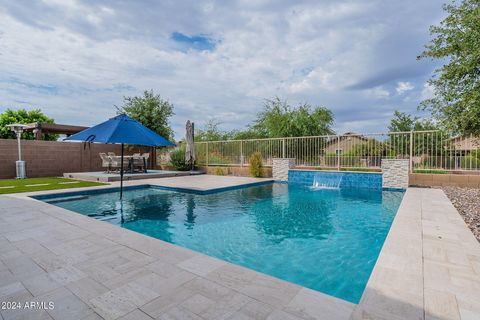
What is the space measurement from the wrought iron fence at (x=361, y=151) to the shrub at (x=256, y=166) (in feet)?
1.77

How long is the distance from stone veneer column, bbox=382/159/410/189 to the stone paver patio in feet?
19.0

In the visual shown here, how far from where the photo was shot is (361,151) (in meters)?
10.4

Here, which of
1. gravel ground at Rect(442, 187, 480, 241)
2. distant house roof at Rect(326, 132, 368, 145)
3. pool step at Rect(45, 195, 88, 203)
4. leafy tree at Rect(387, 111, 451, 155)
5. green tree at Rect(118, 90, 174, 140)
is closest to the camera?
gravel ground at Rect(442, 187, 480, 241)

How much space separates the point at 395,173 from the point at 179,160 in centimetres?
1072

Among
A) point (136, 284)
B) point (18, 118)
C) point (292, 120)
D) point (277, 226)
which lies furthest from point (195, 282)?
point (18, 118)

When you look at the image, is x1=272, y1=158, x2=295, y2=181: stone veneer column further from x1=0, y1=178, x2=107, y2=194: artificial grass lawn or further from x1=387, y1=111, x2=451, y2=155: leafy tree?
x1=0, y1=178, x2=107, y2=194: artificial grass lawn

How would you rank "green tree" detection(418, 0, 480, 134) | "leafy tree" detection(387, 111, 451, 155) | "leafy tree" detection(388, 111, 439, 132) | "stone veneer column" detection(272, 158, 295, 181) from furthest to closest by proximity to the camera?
"leafy tree" detection(388, 111, 439, 132), "stone veneer column" detection(272, 158, 295, 181), "leafy tree" detection(387, 111, 451, 155), "green tree" detection(418, 0, 480, 134)

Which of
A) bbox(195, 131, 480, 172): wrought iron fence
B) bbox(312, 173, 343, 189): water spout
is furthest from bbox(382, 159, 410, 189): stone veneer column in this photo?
bbox(312, 173, 343, 189): water spout

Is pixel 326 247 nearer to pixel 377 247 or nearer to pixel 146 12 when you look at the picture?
pixel 377 247

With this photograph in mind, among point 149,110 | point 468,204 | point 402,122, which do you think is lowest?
point 468,204

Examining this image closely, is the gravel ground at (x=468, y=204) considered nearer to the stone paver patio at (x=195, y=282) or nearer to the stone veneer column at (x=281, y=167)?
the stone paver patio at (x=195, y=282)

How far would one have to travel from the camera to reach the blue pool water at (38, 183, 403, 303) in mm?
3045

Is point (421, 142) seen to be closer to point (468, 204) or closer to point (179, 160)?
point (468, 204)

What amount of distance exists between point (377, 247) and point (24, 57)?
1196 cm
